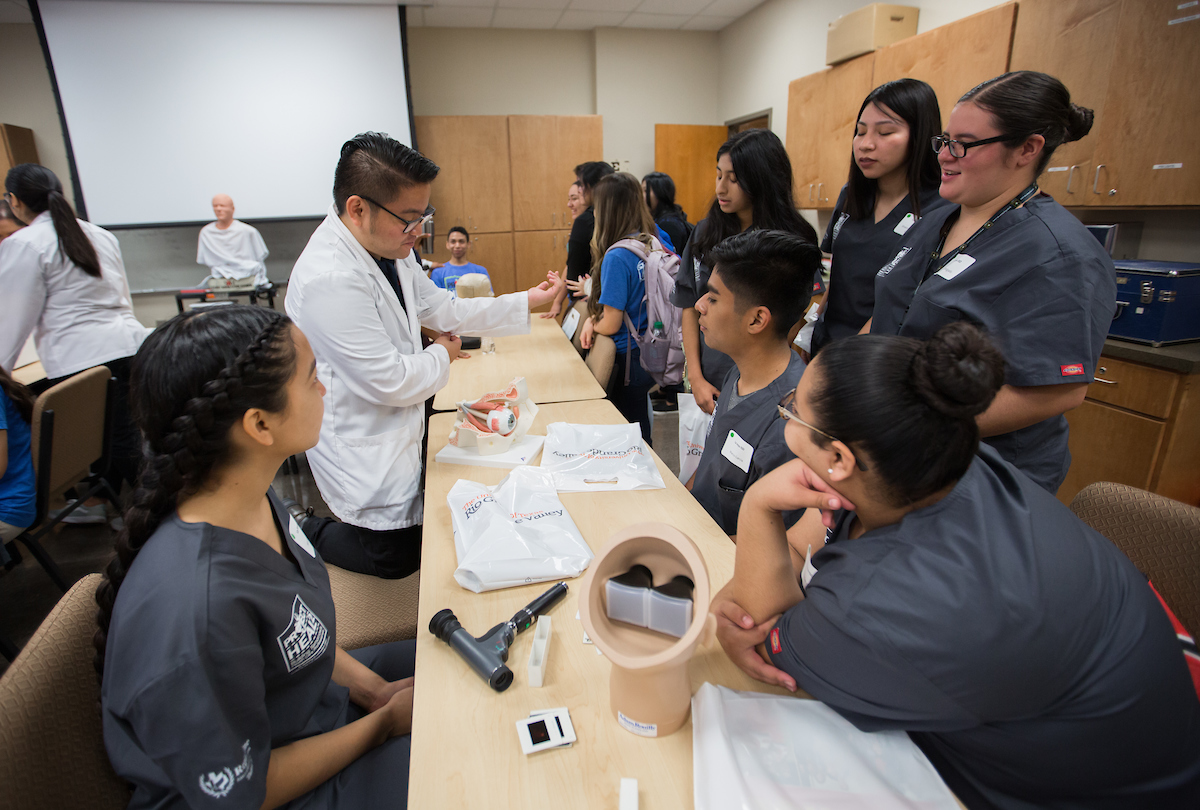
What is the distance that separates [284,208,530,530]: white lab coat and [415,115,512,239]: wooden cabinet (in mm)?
4517

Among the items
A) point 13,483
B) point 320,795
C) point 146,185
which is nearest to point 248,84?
point 146,185

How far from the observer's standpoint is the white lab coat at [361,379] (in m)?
1.48

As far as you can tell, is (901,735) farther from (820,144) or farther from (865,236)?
(820,144)

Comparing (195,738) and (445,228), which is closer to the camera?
(195,738)

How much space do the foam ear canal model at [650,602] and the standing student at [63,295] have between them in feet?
7.88

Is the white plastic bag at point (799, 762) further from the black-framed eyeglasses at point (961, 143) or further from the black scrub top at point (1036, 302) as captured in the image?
the black-framed eyeglasses at point (961, 143)

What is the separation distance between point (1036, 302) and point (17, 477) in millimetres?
2828

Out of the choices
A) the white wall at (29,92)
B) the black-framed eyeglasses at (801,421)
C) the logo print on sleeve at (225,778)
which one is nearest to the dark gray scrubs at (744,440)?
the black-framed eyeglasses at (801,421)

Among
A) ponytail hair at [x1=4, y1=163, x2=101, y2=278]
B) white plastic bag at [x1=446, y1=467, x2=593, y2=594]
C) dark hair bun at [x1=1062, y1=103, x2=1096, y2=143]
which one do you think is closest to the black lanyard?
dark hair bun at [x1=1062, y1=103, x2=1096, y2=143]

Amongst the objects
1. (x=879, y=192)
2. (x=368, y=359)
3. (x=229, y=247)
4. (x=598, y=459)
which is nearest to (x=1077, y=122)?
(x=879, y=192)

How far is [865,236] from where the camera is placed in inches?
71.5

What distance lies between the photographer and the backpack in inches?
99.7

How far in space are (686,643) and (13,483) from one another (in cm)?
225

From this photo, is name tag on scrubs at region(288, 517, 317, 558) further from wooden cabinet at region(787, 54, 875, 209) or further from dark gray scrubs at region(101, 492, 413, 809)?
wooden cabinet at region(787, 54, 875, 209)
